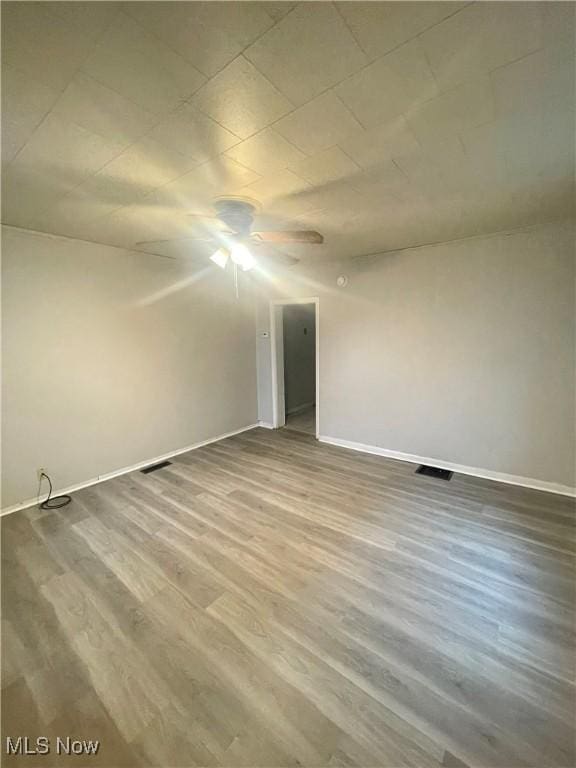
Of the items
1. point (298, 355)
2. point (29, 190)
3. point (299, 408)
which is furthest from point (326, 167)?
point (299, 408)

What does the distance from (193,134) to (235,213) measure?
2.55 feet

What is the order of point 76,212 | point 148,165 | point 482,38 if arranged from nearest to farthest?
point 482,38 → point 148,165 → point 76,212

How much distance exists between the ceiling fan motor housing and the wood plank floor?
2.40m

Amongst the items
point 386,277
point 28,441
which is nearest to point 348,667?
point 28,441

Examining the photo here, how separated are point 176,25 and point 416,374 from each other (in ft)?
11.0

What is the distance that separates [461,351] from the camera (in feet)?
10.6

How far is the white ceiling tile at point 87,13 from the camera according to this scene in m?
0.88

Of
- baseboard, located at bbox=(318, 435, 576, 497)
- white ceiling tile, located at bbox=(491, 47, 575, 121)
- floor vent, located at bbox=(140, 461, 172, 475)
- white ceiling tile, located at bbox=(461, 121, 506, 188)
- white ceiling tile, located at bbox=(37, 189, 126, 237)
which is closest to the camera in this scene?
white ceiling tile, located at bbox=(491, 47, 575, 121)

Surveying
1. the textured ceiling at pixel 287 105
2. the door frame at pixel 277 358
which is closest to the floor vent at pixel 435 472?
the door frame at pixel 277 358

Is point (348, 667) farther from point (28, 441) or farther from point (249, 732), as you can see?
point (28, 441)

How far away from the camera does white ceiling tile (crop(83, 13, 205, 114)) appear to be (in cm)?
99

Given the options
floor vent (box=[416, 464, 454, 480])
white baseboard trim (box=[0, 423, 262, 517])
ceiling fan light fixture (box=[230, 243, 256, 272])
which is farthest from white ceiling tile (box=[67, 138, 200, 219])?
floor vent (box=[416, 464, 454, 480])

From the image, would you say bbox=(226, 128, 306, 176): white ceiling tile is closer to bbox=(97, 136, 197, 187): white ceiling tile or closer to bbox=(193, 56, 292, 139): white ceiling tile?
bbox=(193, 56, 292, 139): white ceiling tile

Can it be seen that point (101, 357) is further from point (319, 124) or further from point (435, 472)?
point (435, 472)
